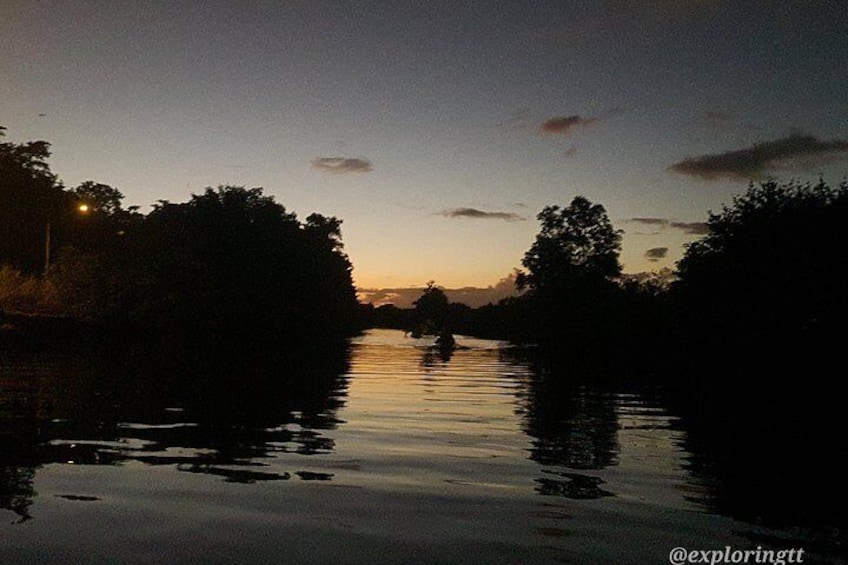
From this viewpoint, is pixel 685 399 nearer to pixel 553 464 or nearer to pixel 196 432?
pixel 553 464

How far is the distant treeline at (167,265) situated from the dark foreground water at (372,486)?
3683cm

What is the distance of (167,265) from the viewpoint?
54188mm

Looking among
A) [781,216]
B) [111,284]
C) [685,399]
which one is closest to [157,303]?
[111,284]

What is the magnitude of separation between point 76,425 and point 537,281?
256ft

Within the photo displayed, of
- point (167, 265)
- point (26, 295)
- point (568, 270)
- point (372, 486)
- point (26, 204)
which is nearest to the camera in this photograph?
point (372, 486)

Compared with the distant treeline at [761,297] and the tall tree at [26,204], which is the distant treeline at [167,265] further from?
the distant treeline at [761,297]

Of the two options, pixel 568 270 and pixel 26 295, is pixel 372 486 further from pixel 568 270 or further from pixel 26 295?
pixel 568 270

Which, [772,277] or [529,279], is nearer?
[772,277]

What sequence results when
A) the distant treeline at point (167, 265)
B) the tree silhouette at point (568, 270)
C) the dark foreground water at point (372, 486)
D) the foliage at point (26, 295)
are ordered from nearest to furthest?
the dark foreground water at point (372, 486) < the foliage at point (26, 295) < the distant treeline at point (167, 265) < the tree silhouette at point (568, 270)

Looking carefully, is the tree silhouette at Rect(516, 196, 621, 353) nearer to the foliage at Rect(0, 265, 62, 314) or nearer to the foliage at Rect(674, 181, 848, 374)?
the foliage at Rect(674, 181, 848, 374)

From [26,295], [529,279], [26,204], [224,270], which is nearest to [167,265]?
[224,270]

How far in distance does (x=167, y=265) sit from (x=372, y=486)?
5072 centimetres

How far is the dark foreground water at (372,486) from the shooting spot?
5.66 metres

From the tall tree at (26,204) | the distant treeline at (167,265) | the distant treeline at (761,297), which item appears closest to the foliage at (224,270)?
the distant treeline at (167,265)
